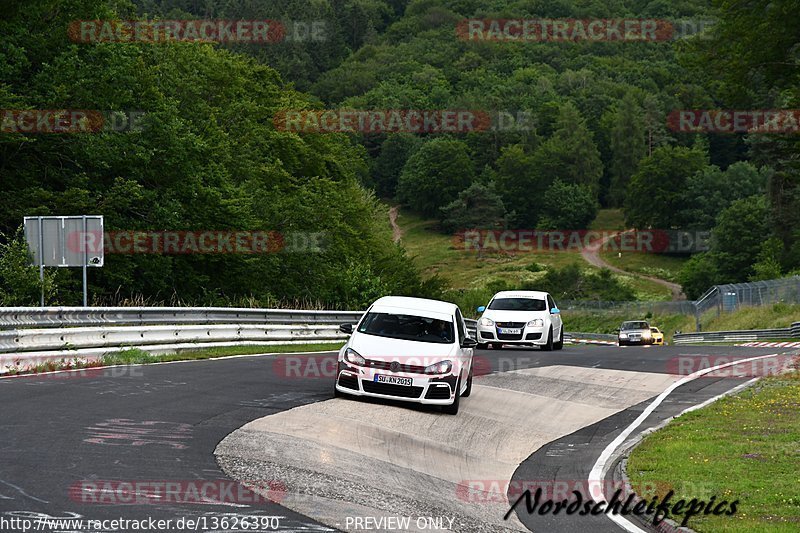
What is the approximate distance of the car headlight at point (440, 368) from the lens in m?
15.3

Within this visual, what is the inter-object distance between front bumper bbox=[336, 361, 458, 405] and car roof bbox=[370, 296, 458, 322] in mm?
1479

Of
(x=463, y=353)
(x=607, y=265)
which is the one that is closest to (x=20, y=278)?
(x=463, y=353)

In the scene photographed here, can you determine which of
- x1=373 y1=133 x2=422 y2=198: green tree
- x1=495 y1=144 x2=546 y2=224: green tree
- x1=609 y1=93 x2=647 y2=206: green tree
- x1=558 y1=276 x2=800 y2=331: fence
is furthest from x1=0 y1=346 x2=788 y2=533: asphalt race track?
x1=373 y1=133 x2=422 y2=198: green tree

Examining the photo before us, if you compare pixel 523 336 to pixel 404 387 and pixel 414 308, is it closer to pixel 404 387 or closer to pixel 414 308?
pixel 414 308

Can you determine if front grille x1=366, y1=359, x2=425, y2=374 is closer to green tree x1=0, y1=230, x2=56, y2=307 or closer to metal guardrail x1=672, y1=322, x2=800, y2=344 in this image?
green tree x1=0, y1=230, x2=56, y2=307

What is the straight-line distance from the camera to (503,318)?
31.0m

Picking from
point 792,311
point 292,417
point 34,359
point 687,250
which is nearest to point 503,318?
point 34,359

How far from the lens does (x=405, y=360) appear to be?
605 inches

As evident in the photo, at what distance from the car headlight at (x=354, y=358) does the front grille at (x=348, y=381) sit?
0.68ft

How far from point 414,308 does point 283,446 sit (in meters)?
5.74

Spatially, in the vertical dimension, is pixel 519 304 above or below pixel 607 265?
above

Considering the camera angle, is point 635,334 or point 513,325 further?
point 635,334

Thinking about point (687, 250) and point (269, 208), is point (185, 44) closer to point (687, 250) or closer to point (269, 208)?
point (269, 208)

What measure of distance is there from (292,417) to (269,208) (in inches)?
1669
